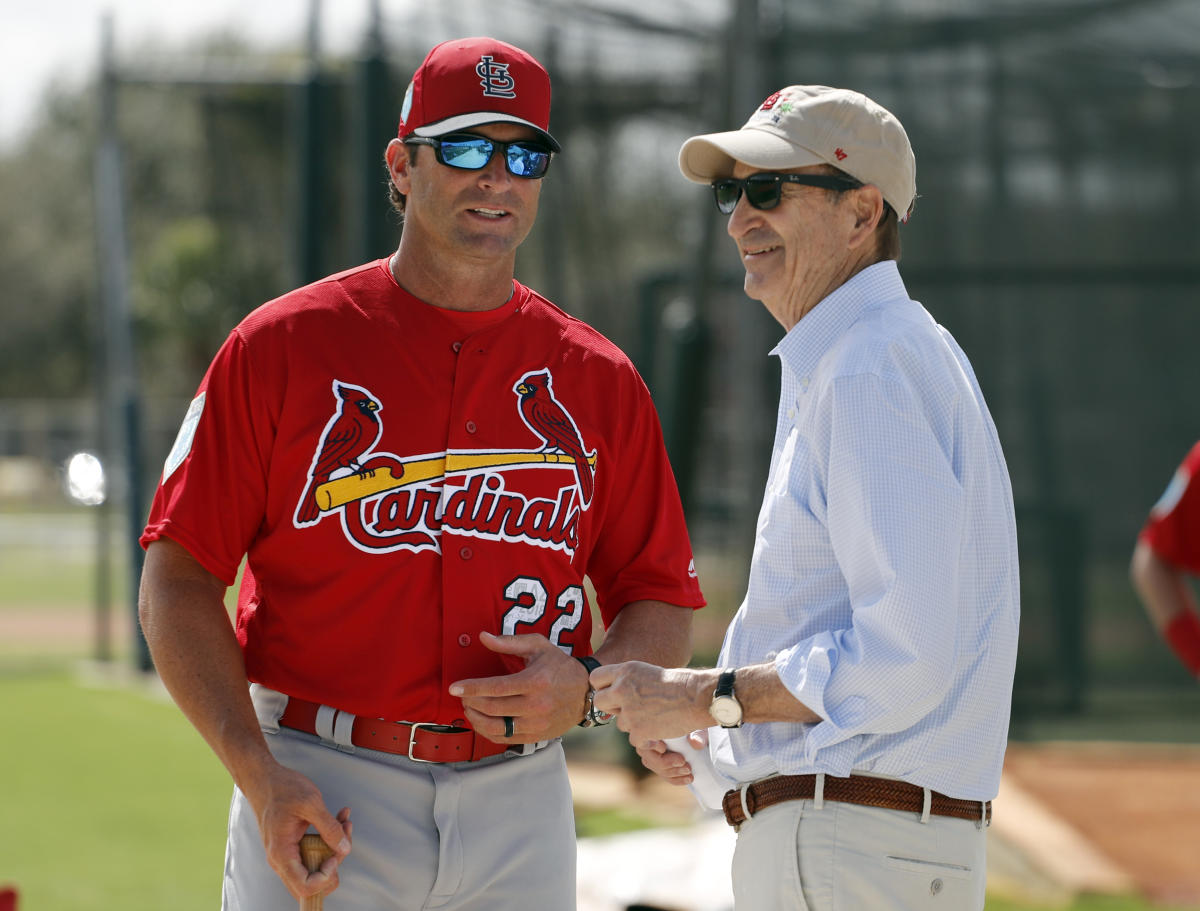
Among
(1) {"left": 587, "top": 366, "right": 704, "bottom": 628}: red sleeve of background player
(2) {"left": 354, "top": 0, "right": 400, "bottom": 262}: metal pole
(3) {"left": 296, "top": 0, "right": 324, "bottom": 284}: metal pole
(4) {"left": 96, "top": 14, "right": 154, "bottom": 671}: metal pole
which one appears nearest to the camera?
(1) {"left": 587, "top": 366, "right": 704, "bottom": 628}: red sleeve of background player

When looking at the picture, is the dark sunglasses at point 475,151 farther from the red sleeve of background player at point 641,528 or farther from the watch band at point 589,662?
the watch band at point 589,662

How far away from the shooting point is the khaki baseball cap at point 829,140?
203cm

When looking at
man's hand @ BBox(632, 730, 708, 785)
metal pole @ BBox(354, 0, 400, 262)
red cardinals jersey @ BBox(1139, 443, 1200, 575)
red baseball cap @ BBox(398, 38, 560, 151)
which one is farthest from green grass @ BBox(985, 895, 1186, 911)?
metal pole @ BBox(354, 0, 400, 262)

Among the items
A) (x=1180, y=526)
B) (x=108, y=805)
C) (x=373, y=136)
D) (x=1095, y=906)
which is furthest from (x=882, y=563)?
(x=108, y=805)

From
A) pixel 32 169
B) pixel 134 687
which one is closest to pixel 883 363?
pixel 134 687

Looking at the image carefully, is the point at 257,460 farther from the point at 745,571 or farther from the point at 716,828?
the point at 745,571

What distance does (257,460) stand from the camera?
221cm

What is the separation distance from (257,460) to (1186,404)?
4029mm

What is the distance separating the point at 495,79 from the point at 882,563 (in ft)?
3.40

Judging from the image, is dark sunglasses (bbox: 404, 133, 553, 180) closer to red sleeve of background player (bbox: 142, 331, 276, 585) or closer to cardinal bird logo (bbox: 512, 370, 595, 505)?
cardinal bird logo (bbox: 512, 370, 595, 505)

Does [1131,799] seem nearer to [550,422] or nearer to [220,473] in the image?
[550,422]

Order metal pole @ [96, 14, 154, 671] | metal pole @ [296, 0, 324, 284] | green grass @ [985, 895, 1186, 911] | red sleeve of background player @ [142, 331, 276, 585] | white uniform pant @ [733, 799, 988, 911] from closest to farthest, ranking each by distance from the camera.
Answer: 1. white uniform pant @ [733, 799, 988, 911]
2. red sleeve of background player @ [142, 331, 276, 585]
3. green grass @ [985, 895, 1186, 911]
4. metal pole @ [296, 0, 324, 284]
5. metal pole @ [96, 14, 154, 671]

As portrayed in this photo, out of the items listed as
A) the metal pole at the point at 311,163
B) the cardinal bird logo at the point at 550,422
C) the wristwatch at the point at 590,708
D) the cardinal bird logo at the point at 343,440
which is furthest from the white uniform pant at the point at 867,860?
the metal pole at the point at 311,163

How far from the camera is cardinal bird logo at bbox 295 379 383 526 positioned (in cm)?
221
